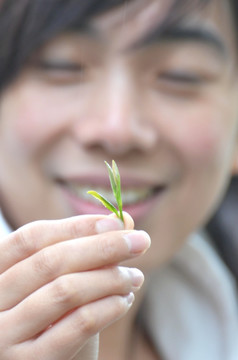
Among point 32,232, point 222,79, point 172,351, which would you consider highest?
point 32,232

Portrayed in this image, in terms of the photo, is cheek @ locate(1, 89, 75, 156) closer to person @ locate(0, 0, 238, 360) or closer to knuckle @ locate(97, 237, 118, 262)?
person @ locate(0, 0, 238, 360)

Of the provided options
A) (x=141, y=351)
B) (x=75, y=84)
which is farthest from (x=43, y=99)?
(x=141, y=351)

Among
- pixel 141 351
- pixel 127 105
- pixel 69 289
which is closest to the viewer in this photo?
pixel 69 289

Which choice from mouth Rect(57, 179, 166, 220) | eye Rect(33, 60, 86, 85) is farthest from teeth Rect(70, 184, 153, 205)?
eye Rect(33, 60, 86, 85)

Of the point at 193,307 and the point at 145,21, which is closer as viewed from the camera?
the point at 145,21

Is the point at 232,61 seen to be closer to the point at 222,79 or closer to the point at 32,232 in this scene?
the point at 222,79

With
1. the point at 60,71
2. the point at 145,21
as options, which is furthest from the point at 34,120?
the point at 145,21

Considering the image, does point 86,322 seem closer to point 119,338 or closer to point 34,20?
point 34,20
